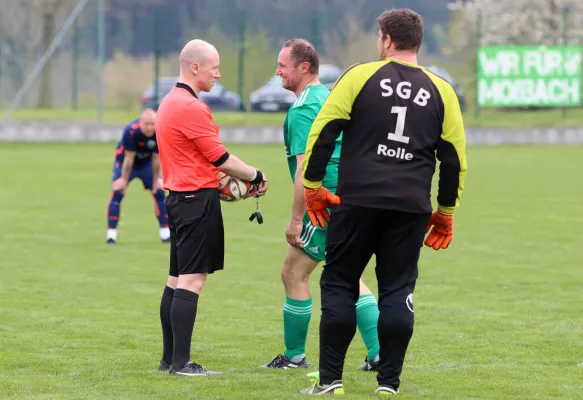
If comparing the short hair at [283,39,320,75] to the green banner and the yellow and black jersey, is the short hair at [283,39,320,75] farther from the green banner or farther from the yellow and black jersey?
the green banner

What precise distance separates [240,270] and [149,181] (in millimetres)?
3000

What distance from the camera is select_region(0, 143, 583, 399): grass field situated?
675 cm

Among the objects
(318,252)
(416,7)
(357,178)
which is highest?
(416,7)

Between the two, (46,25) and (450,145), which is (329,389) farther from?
(46,25)

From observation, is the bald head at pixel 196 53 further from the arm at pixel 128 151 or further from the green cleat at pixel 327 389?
the arm at pixel 128 151

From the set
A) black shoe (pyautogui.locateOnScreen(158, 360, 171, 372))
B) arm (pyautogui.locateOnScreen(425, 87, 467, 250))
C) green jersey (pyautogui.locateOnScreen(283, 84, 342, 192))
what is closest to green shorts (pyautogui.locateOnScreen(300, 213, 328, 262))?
green jersey (pyautogui.locateOnScreen(283, 84, 342, 192))

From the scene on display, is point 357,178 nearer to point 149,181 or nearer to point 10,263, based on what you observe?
point 10,263

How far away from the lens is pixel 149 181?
14.7 metres

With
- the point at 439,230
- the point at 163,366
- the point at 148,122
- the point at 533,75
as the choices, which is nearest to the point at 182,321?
the point at 163,366

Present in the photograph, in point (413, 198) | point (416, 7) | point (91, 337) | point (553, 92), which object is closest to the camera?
point (413, 198)

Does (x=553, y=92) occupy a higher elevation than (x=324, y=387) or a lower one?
higher

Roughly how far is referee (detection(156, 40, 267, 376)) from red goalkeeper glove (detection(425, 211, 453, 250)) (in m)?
1.14

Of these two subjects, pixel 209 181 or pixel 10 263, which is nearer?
pixel 209 181

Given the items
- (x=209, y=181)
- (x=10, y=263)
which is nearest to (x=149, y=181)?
(x=10, y=263)
